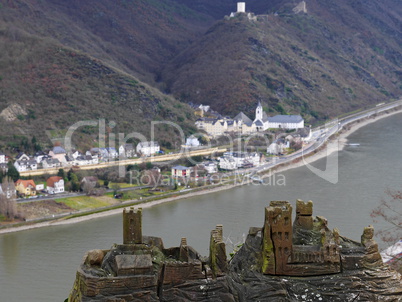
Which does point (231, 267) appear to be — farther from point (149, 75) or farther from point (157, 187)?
point (149, 75)

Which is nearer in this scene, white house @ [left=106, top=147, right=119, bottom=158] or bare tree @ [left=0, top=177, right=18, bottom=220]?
bare tree @ [left=0, top=177, right=18, bottom=220]

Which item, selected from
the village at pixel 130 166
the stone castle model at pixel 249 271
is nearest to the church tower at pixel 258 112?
the village at pixel 130 166

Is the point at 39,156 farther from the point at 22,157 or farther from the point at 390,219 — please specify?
the point at 390,219

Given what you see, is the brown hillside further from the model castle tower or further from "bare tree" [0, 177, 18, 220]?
the model castle tower

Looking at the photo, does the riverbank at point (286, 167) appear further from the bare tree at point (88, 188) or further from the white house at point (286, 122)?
the white house at point (286, 122)

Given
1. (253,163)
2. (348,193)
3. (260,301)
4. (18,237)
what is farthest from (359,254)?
(253,163)

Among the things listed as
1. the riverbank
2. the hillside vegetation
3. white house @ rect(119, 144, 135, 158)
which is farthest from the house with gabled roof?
the hillside vegetation
